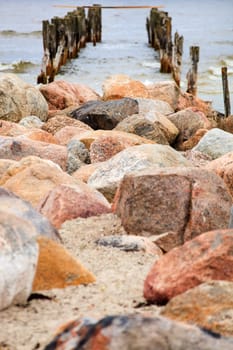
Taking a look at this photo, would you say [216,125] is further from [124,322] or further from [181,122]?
[124,322]

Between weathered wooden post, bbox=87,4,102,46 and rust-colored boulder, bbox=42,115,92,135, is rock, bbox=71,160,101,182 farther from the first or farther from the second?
weathered wooden post, bbox=87,4,102,46

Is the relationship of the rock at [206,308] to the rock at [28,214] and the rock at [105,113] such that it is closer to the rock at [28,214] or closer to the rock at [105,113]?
the rock at [28,214]

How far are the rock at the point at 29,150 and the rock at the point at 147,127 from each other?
273 cm

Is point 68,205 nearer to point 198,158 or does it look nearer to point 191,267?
point 191,267

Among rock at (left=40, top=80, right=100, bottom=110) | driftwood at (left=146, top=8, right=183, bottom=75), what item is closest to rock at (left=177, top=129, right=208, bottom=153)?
rock at (left=40, top=80, right=100, bottom=110)

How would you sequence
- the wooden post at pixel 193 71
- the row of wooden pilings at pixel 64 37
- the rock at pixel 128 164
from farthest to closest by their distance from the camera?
1. the row of wooden pilings at pixel 64 37
2. the wooden post at pixel 193 71
3. the rock at pixel 128 164

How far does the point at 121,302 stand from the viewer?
3.96 metres

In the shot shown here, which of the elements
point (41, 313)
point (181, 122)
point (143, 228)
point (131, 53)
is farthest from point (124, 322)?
point (131, 53)

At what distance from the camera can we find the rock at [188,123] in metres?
13.8

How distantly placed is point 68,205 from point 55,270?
1.66m

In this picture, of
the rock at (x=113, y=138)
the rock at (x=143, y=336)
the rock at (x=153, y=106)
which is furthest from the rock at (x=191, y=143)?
the rock at (x=143, y=336)

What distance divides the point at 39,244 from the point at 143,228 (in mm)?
1564

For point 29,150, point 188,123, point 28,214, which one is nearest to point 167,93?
point 188,123

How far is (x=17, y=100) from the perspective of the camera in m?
14.0
